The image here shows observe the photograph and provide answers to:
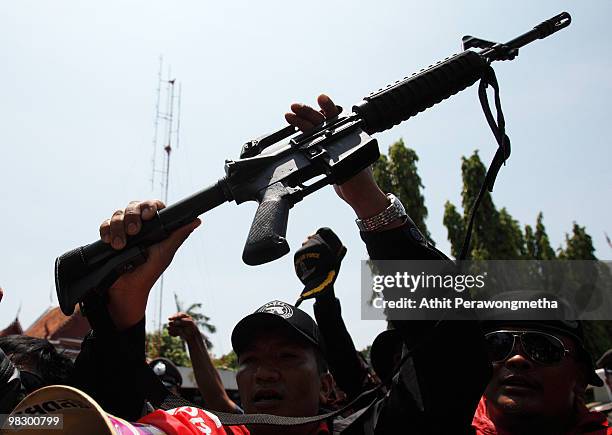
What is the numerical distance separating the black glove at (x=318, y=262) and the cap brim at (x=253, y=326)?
1.02 ft

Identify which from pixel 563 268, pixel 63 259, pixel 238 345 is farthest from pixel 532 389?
pixel 563 268

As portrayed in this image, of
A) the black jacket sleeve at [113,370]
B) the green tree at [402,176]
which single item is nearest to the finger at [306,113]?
the black jacket sleeve at [113,370]

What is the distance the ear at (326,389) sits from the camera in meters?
2.49

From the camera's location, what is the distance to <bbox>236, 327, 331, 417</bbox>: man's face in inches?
86.0

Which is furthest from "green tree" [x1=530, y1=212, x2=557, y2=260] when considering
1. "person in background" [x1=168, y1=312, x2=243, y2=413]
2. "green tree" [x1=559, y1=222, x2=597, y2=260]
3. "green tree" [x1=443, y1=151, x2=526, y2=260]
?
"person in background" [x1=168, y1=312, x2=243, y2=413]

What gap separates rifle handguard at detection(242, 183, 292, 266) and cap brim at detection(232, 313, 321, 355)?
2.12 feet

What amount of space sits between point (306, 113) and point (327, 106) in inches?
3.6

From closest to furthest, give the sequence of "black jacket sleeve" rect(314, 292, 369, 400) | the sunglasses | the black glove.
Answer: the sunglasses < the black glove < "black jacket sleeve" rect(314, 292, 369, 400)

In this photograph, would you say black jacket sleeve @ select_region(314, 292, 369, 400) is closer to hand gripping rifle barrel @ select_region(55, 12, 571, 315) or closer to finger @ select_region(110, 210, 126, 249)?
hand gripping rifle barrel @ select_region(55, 12, 571, 315)

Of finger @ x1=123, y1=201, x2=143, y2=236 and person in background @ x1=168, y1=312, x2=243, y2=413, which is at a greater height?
finger @ x1=123, y1=201, x2=143, y2=236

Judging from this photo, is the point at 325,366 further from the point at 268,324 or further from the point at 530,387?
the point at 530,387

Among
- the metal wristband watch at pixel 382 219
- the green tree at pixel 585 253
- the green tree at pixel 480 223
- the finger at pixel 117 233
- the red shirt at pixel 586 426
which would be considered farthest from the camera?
the green tree at pixel 585 253

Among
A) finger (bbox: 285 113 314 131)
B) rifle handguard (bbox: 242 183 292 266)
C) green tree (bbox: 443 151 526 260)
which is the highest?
green tree (bbox: 443 151 526 260)

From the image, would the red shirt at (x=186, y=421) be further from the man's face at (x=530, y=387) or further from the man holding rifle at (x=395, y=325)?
the man's face at (x=530, y=387)
